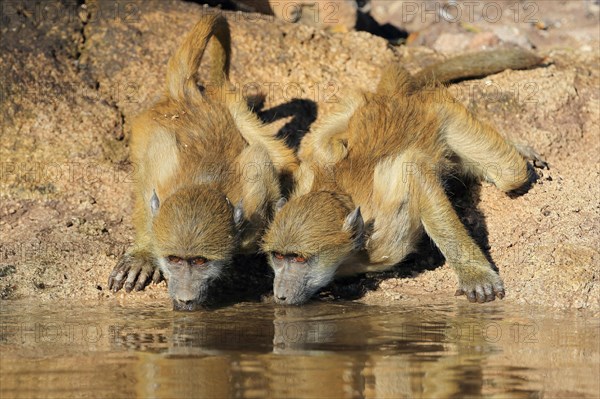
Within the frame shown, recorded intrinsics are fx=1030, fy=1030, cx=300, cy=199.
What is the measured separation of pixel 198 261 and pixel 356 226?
114 centimetres

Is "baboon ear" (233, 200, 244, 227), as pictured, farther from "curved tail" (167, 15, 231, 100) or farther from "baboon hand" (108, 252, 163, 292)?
"curved tail" (167, 15, 231, 100)

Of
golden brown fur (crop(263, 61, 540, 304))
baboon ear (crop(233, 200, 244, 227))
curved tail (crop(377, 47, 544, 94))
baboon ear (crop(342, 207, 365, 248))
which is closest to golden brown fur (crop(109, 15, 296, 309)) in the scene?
baboon ear (crop(233, 200, 244, 227))

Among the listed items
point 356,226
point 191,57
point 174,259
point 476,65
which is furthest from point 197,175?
point 476,65

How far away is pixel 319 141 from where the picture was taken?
28.3 feet

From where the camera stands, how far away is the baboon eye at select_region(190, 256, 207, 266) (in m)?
7.03

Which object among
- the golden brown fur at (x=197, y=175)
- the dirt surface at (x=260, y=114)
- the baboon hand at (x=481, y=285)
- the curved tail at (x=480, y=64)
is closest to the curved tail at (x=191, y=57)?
the golden brown fur at (x=197, y=175)

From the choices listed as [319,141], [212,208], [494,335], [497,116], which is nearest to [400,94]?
[319,141]

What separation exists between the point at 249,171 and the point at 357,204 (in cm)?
87

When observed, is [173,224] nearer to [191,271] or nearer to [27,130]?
[191,271]

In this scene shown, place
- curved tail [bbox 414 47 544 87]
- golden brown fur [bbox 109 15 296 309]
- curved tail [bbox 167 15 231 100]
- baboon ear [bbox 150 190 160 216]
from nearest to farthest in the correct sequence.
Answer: golden brown fur [bbox 109 15 296 309] < baboon ear [bbox 150 190 160 216] < curved tail [bbox 167 15 231 100] < curved tail [bbox 414 47 544 87]

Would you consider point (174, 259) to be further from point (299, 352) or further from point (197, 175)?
point (299, 352)

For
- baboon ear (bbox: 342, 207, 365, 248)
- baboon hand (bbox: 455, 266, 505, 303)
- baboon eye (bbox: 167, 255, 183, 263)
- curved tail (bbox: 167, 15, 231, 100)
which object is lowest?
baboon hand (bbox: 455, 266, 505, 303)

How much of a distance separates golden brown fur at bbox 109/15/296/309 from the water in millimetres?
414

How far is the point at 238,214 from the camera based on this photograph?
7312mm
